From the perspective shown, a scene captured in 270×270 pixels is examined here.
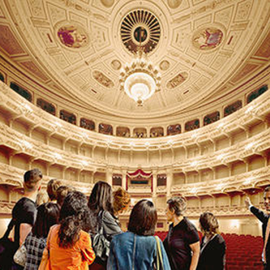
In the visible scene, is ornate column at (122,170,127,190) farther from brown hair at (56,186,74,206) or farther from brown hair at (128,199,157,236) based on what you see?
brown hair at (128,199,157,236)

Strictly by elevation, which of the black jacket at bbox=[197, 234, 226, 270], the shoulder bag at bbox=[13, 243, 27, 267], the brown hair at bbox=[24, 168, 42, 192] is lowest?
the black jacket at bbox=[197, 234, 226, 270]

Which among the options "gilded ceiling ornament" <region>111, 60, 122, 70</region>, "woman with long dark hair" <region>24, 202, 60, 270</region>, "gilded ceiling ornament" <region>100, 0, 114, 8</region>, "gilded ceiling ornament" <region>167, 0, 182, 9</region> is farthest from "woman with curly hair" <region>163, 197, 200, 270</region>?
"gilded ceiling ornament" <region>111, 60, 122, 70</region>

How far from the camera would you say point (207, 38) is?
593 inches

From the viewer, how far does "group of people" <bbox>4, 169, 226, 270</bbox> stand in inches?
64.3

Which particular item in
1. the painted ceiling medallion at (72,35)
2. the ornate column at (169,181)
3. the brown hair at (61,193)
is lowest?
the brown hair at (61,193)

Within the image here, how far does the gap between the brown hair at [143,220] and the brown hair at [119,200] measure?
0.72 m

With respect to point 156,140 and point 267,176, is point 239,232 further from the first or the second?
point 156,140

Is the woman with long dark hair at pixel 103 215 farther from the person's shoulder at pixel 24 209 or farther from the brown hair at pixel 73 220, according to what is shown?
the person's shoulder at pixel 24 209

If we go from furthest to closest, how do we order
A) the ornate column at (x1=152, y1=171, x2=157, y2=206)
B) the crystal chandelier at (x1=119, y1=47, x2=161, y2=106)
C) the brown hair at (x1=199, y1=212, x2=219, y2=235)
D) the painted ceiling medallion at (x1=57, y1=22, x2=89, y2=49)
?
the ornate column at (x1=152, y1=171, x2=157, y2=206) → the painted ceiling medallion at (x1=57, y1=22, x2=89, y2=49) → the crystal chandelier at (x1=119, y1=47, x2=161, y2=106) → the brown hair at (x1=199, y1=212, x2=219, y2=235)

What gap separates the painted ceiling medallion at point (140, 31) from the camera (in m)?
15.0

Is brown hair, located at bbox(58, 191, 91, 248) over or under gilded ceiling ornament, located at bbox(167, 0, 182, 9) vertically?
under

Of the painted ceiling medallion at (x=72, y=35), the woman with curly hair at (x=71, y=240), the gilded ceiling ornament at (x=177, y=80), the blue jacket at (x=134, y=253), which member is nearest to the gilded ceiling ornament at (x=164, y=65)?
the gilded ceiling ornament at (x=177, y=80)

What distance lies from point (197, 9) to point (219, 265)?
48.2 feet

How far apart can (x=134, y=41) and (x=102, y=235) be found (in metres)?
16.3
